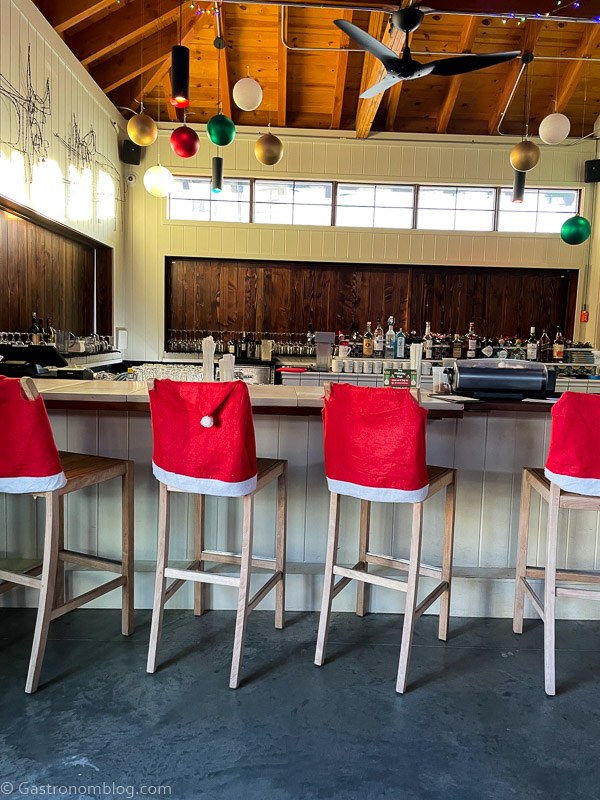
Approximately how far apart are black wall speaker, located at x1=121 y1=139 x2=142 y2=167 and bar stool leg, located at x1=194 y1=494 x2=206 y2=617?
6151mm

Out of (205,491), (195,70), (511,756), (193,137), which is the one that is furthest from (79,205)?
Result: (511,756)

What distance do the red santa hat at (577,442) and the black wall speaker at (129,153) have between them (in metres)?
6.89

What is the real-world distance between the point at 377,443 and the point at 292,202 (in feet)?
21.7

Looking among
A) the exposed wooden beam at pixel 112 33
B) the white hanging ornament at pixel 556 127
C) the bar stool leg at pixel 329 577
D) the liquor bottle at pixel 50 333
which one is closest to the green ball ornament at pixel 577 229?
the white hanging ornament at pixel 556 127

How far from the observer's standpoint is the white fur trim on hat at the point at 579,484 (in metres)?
2.17

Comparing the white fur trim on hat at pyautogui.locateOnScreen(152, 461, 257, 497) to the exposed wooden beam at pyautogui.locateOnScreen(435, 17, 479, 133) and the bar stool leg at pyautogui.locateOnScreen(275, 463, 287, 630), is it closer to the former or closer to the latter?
the bar stool leg at pyautogui.locateOnScreen(275, 463, 287, 630)

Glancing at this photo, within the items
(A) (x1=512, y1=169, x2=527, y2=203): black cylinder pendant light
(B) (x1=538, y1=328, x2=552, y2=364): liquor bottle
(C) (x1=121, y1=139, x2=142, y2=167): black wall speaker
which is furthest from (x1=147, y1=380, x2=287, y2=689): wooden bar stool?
(C) (x1=121, y1=139, x2=142, y2=167): black wall speaker

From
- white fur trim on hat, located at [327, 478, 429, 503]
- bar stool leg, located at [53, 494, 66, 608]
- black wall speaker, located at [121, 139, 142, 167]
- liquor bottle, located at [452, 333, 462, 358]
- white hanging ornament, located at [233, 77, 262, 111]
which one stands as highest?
black wall speaker, located at [121, 139, 142, 167]

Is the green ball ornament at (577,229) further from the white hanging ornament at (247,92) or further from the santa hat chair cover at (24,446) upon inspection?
the santa hat chair cover at (24,446)

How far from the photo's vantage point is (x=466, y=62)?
3426mm

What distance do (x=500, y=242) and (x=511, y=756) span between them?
7.34 m

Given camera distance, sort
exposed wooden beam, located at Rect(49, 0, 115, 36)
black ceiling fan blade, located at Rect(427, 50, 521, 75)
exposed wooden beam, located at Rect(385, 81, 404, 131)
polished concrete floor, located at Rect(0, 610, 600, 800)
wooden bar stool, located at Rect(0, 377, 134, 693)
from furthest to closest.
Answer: exposed wooden beam, located at Rect(385, 81, 404, 131)
exposed wooden beam, located at Rect(49, 0, 115, 36)
black ceiling fan blade, located at Rect(427, 50, 521, 75)
wooden bar stool, located at Rect(0, 377, 134, 693)
polished concrete floor, located at Rect(0, 610, 600, 800)

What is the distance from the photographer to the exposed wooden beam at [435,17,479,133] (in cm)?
643

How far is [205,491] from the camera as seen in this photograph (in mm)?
2217
